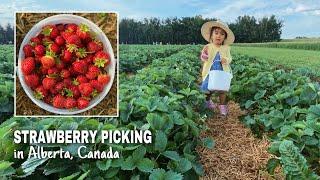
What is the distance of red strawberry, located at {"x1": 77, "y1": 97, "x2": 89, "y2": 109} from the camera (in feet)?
8.34

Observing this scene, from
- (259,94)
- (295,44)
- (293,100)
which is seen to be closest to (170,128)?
(295,44)

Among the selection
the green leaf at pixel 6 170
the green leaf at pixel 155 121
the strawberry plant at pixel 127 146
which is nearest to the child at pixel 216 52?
the strawberry plant at pixel 127 146

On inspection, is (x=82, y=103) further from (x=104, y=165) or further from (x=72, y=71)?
(x=104, y=165)

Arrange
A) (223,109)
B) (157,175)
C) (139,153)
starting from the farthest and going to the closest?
(223,109) → (139,153) → (157,175)

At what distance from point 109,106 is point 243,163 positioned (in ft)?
3.37

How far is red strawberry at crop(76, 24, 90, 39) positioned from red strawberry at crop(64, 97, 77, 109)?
278 mm

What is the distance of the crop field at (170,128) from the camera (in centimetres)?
238

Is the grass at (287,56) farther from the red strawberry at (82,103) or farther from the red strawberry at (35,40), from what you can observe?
the red strawberry at (35,40)

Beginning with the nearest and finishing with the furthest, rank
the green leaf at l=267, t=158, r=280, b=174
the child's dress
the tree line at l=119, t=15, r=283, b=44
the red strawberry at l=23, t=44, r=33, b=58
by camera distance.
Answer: the red strawberry at l=23, t=44, r=33, b=58 < the tree line at l=119, t=15, r=283, b=44 < the green leaf at l=267, t=158, r=280, b=174 < the child's dress

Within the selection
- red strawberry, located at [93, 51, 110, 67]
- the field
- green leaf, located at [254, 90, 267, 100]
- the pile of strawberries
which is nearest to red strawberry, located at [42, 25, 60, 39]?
the pile of strawberries

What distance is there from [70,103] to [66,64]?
18 centimetres

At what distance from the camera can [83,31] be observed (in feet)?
8.38

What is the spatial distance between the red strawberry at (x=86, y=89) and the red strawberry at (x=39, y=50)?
0.22 m

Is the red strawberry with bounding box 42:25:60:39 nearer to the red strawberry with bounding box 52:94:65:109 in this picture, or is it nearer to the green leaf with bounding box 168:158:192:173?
the red strawberry with bounding box 52:94:65:109
